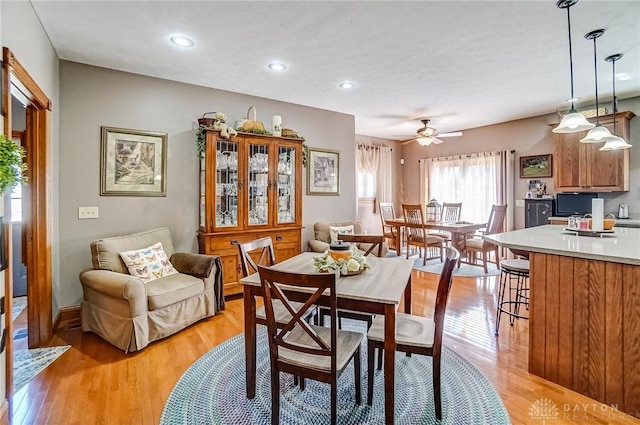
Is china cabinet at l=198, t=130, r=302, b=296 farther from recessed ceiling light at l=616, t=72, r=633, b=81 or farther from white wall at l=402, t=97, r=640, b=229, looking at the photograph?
white wall at l=402, t=97, r=640, b=229

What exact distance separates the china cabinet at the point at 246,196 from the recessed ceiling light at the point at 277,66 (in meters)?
0.81

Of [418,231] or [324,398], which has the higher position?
[418,231]

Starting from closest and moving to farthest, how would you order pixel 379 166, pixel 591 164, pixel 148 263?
pixel 148 263
pixel 591 164
pixel 379 166

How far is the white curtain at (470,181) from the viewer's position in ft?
→ 19.9

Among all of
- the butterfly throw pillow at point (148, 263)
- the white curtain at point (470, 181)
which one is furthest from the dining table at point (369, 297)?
the white curtain at point (470, 181)

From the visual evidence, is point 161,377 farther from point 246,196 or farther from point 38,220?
point 246,196

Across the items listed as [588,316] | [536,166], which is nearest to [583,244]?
[588,316]

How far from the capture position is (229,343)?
8.95 ft

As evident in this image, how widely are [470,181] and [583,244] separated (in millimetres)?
4511

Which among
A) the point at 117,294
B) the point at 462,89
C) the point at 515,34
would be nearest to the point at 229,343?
the point at 117,294

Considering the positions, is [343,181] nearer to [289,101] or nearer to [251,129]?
[289,101]

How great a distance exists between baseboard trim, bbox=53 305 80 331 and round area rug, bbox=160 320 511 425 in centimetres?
165

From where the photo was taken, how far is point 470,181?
649 centimetres

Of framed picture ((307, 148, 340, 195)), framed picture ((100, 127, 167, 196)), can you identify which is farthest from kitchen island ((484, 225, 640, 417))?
framed picture ((100, 127, 167, 196))
